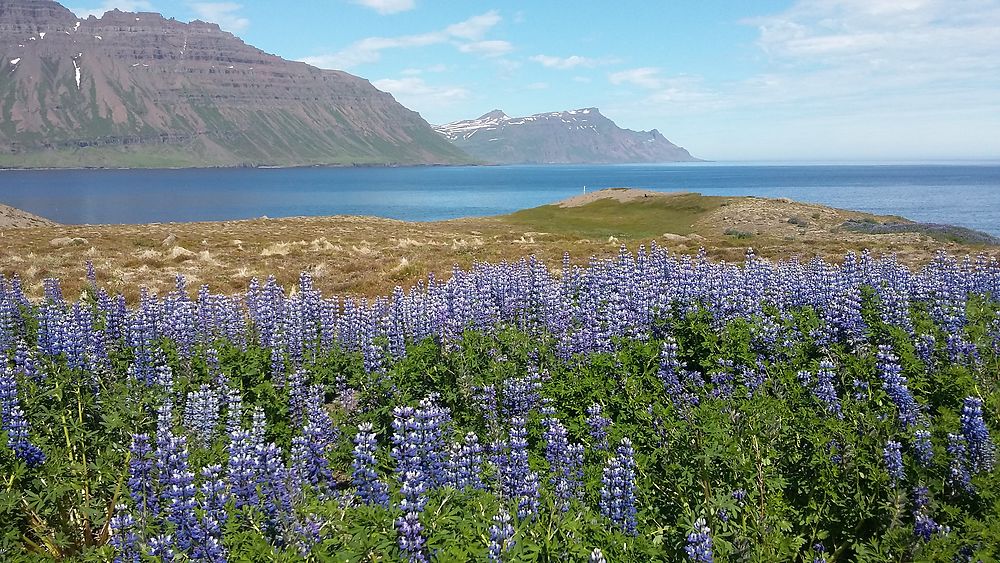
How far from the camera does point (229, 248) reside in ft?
101

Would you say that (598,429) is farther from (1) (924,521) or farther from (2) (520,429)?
(1) (924,521)

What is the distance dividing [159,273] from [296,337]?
17.0 m

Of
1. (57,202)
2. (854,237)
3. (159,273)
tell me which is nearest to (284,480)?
(159,273)

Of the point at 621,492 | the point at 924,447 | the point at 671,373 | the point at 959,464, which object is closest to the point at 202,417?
the point at 621,492

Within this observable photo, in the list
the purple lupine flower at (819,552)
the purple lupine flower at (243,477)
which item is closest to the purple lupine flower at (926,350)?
the purple lupine flower at (819,552)

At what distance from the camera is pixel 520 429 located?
213 inches

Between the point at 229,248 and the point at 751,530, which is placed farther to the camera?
the point at 229,248

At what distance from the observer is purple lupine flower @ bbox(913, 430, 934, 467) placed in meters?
5.15

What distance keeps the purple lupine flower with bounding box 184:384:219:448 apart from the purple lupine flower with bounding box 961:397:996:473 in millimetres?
6729

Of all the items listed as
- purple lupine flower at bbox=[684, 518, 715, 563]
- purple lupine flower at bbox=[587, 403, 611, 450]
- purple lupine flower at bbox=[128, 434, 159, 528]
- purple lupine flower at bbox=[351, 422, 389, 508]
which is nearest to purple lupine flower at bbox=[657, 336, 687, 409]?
purple lupine flower at bbox=[587, 403, 611, 450]

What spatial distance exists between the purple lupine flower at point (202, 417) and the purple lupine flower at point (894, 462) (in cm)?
600

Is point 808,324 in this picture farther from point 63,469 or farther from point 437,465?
point 63,469

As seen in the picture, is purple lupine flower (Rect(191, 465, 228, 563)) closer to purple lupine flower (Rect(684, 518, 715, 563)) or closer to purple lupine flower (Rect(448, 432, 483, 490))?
purple lupine flower (Rect(448, 432, 483, 490))

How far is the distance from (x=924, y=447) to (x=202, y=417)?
658 cm
